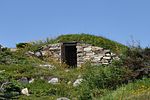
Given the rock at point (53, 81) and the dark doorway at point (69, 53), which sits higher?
the dark doorway at point (69, 53)

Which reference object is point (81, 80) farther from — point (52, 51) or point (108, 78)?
point (52, 51)

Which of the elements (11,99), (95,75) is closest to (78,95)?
(95,75)

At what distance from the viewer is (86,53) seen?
29469 mm

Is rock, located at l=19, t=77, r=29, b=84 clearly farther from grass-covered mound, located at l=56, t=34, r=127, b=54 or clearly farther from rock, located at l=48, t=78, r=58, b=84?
grass-covered mound, located at l=56, t=34, r=127, b=54

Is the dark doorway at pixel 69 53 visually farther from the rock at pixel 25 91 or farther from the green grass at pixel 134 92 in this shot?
the green grass at pixel 134 92

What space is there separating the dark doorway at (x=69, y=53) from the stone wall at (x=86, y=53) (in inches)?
16.6

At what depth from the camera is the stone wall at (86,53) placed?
29.0m

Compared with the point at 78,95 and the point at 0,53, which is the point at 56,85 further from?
the point at 0,53

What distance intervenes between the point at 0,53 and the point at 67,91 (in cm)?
757

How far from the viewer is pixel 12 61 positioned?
86.1ft

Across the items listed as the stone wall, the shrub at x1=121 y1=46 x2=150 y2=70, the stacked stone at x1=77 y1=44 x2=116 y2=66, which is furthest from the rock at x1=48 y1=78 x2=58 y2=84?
the stacked stone at x1=77 y1=44 x2=116 y2=66

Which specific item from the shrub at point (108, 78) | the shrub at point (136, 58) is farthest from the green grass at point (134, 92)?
the shrub at point (136, 58)

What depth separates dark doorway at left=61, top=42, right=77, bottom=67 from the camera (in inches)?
1193

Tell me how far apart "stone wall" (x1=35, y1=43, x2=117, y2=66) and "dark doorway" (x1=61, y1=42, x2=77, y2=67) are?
42cm
